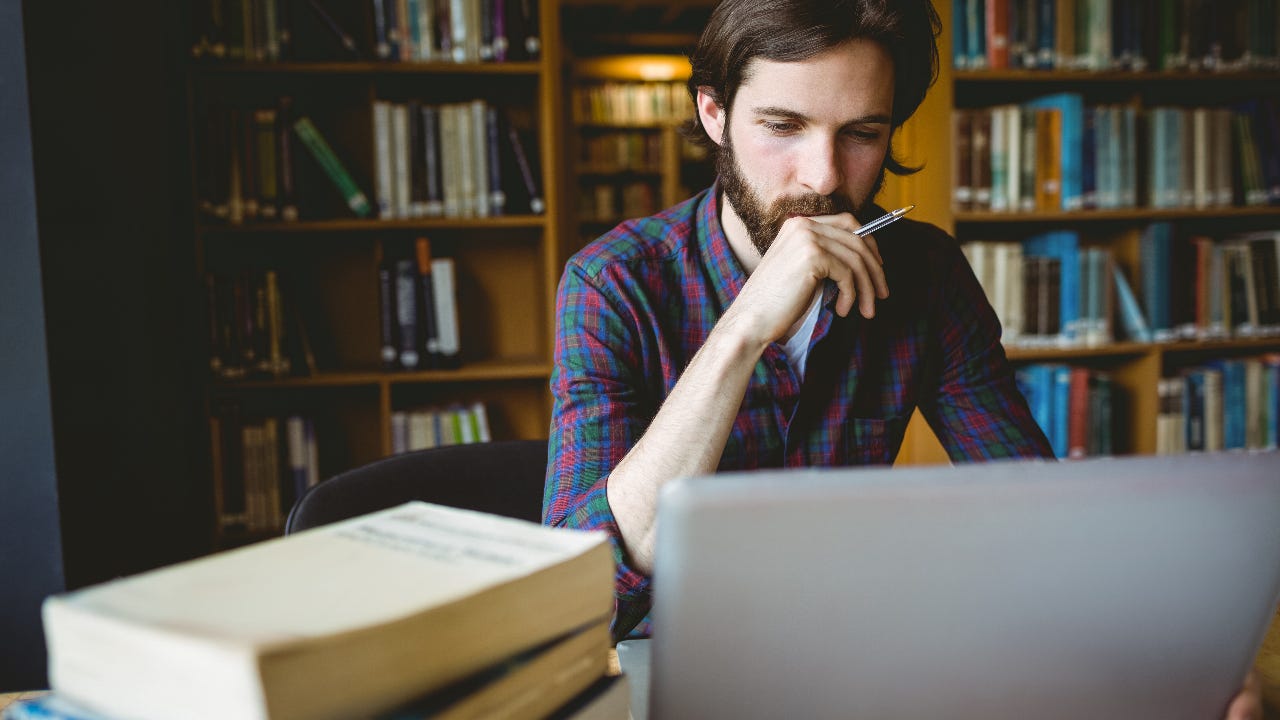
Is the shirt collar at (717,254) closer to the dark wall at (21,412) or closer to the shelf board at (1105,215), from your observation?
the dark wall at (21,412)

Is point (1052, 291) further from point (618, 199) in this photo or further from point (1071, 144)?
point (618, 199)

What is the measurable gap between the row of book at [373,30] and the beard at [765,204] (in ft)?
4.03

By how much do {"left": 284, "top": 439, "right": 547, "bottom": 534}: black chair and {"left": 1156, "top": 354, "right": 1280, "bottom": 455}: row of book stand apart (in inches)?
85.3

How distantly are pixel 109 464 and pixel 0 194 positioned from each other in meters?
0.58

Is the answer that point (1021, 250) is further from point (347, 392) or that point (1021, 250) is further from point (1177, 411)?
point (347, 392)

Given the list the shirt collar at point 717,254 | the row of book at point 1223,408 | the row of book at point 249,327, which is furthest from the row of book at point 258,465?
the row of book at point 1223,408

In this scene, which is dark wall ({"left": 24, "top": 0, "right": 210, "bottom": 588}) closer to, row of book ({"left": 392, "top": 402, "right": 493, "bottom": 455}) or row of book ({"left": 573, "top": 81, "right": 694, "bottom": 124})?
row of book ({"left": 392, "top": 402, "right": 493, "bottom": 455})

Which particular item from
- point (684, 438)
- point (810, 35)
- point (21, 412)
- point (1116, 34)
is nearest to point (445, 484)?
point (684, 438)

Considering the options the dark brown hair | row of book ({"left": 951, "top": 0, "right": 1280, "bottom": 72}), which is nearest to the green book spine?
the dark brown hair

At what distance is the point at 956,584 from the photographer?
0.41m

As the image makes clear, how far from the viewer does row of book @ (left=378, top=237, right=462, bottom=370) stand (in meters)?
2.23

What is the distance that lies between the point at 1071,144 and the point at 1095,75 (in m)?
0.21

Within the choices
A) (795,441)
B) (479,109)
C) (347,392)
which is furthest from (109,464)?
(795,441)

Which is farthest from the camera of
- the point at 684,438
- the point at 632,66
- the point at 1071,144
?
the point at 632,66
